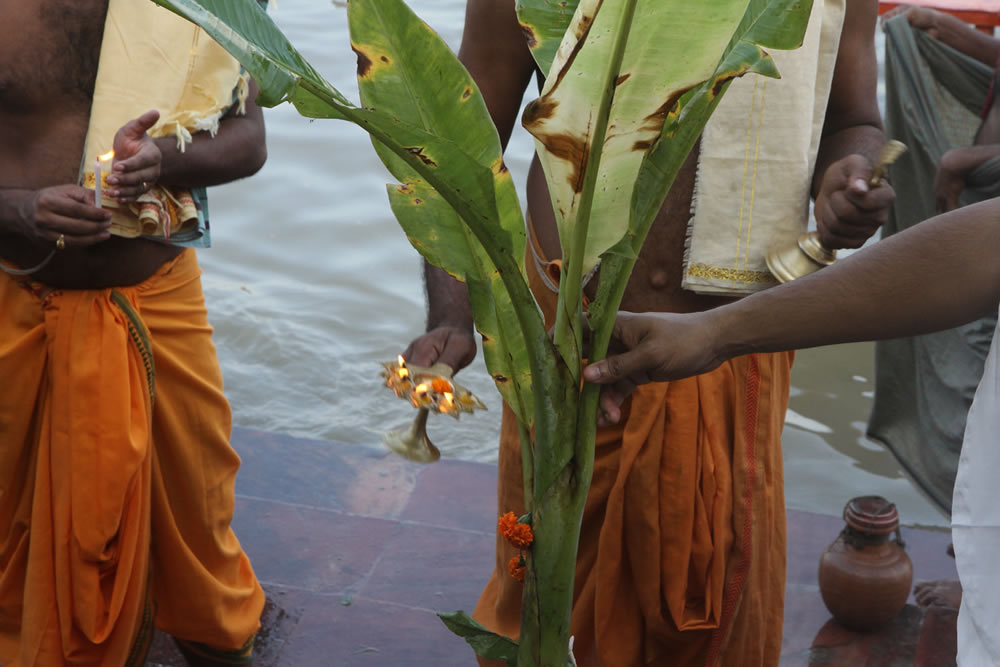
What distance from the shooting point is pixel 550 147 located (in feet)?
4.34

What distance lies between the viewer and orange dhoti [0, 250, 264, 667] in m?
2.50

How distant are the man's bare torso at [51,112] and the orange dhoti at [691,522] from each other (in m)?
1.00

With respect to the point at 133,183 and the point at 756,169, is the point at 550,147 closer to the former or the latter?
the point at 756,169

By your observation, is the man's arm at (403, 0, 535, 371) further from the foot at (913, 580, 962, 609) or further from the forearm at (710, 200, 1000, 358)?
the foot at (913, 580, 962, 609)

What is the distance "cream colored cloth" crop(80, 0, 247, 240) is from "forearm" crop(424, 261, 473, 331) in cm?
61

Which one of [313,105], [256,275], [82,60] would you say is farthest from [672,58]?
[256,275]

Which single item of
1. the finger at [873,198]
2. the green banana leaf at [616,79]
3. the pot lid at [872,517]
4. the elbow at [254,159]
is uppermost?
the green banana leaf at [616,79]

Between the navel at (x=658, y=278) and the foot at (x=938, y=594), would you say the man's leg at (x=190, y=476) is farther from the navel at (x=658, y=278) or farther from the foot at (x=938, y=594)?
the foot at (x=938, y=594)

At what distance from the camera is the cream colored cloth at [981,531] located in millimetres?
1349

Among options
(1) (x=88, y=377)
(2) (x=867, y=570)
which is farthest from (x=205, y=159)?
(2) (x=867, y=570)

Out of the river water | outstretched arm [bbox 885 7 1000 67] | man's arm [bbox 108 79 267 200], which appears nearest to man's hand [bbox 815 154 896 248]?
man's arm [bbox 108 79 267 200]

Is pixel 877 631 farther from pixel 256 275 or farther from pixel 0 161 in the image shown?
pixel 256 275

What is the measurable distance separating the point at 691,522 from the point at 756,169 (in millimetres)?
658

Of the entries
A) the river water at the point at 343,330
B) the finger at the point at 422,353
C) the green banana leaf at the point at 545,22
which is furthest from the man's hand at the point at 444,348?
the river water at the point at 343,330
